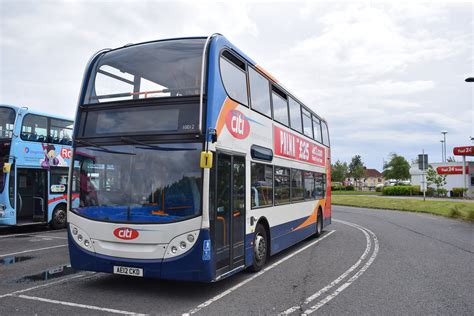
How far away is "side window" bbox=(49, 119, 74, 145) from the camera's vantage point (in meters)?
14.9

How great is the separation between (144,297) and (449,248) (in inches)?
346

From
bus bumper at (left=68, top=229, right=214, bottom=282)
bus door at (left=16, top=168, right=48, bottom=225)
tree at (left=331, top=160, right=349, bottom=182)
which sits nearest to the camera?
bus bumper at (left=68, top=229, right=214, bottom=282)

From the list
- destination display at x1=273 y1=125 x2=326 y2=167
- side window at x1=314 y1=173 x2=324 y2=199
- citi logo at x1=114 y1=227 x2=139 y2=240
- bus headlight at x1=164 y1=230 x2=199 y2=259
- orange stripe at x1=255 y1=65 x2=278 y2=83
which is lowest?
bus headlight at x1=164 y1=230 x2=199 y2=259

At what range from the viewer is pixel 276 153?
9039mm

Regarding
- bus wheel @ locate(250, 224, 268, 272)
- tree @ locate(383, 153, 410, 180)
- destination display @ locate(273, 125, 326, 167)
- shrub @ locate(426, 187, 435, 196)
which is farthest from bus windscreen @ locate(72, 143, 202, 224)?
tree @ locate(383, 153, 410, 180)

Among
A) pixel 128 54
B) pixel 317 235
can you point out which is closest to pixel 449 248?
pixel 317 235

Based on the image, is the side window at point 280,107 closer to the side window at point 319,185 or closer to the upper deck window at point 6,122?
the side window at point 319,185

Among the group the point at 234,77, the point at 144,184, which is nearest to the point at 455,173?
the point at 234,77

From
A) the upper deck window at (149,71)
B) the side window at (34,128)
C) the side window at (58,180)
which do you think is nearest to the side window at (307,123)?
the upper deck window at (149,71)

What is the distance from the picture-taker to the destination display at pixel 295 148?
918cm

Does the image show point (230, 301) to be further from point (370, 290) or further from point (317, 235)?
point (317, 235)

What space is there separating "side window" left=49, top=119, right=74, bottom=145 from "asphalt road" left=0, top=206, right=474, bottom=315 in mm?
5385

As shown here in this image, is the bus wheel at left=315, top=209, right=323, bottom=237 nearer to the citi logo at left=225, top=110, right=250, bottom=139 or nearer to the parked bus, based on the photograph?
the citi logo at left=225, top=110, right=250, bottom=139

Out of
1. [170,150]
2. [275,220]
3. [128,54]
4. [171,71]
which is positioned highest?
[128,54]
